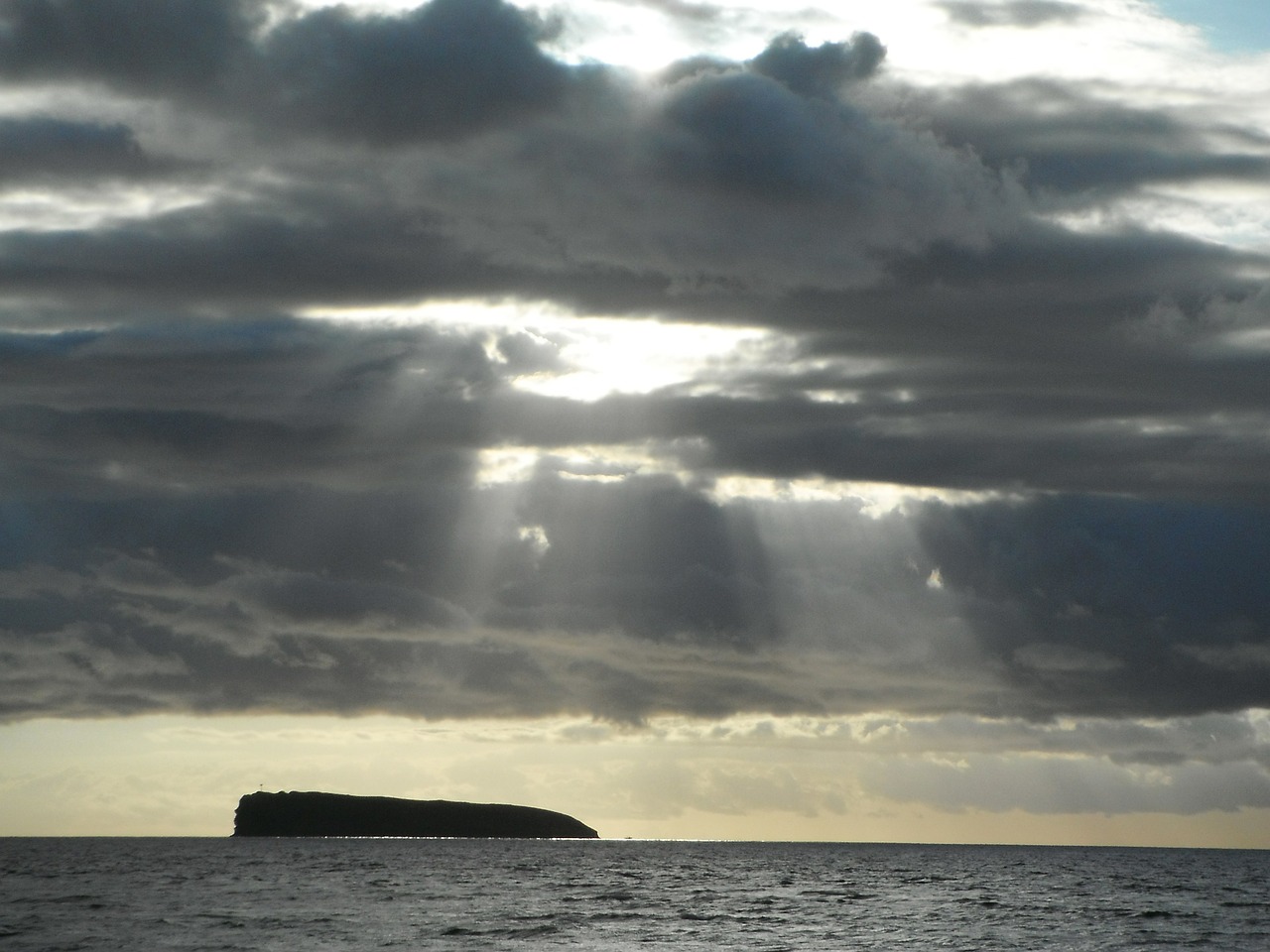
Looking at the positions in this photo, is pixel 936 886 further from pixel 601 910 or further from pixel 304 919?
pixel 304 919

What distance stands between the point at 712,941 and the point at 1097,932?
1275 inches

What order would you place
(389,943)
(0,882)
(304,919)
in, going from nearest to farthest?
(389,943)
(304,919)
(0,882)

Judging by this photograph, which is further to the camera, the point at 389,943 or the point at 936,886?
the point at 936,886

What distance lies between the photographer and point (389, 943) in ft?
331

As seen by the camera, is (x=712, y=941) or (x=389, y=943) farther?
(x=712, y=941)

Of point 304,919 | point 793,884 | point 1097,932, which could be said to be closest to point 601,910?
point 304,919

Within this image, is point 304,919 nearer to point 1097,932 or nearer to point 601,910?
point 601,910

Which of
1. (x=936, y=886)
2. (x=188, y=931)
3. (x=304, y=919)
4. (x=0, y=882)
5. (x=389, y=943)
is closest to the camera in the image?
(x=389, y=943)

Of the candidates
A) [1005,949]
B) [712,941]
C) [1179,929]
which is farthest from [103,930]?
[1179,929]

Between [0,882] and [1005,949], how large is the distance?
374ft

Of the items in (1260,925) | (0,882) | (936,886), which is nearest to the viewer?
(1260,925)

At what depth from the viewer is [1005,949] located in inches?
4149

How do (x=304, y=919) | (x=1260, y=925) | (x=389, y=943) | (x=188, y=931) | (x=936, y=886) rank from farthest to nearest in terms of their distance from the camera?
(x=936, y=886) < (x=1260, y=925) < (x=304, y=919) < (x=188, y=931) < (x=389, y=943)

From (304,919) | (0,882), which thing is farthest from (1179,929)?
(0,882)
